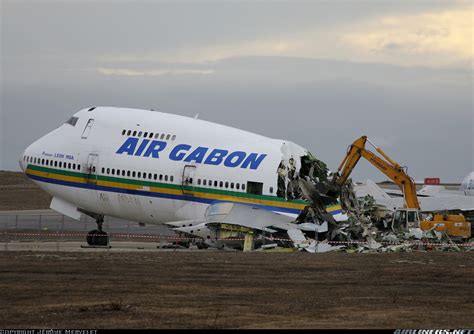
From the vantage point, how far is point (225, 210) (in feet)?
166

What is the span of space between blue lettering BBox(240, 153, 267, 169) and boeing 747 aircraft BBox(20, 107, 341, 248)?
Answer: 0.04 metres

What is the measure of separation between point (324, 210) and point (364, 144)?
5092 mm

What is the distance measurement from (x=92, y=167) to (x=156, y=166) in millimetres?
3609

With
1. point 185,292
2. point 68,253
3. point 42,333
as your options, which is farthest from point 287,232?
point 42,333

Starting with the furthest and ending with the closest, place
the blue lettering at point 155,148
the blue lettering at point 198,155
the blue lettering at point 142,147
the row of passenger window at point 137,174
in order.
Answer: the blue lettering at point 142,147, the blue lettering at point 155,148, the row of passenger window at point 137,174, the blue lettering at point 198,155

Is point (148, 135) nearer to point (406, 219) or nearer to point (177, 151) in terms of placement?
point (177, 151)

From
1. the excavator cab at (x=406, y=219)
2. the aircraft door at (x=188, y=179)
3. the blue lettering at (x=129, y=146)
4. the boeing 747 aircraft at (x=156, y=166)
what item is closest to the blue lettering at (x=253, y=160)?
the boeing 747 aircraft at (x=156, y=166)

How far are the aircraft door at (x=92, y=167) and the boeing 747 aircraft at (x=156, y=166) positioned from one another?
0.16ft

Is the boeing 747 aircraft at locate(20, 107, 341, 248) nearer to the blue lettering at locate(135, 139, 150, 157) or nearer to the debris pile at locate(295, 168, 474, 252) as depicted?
the blue lettering at locate(135, 139, 150, 157)

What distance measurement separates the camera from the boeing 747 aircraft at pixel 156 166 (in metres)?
50.7

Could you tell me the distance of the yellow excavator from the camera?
53188 millimetres

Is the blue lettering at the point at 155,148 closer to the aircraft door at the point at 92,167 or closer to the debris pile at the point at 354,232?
the aircraft door at the point at 92,167

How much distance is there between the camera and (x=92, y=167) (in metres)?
54.0

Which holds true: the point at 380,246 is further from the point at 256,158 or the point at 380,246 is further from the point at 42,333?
the point at 42,333
